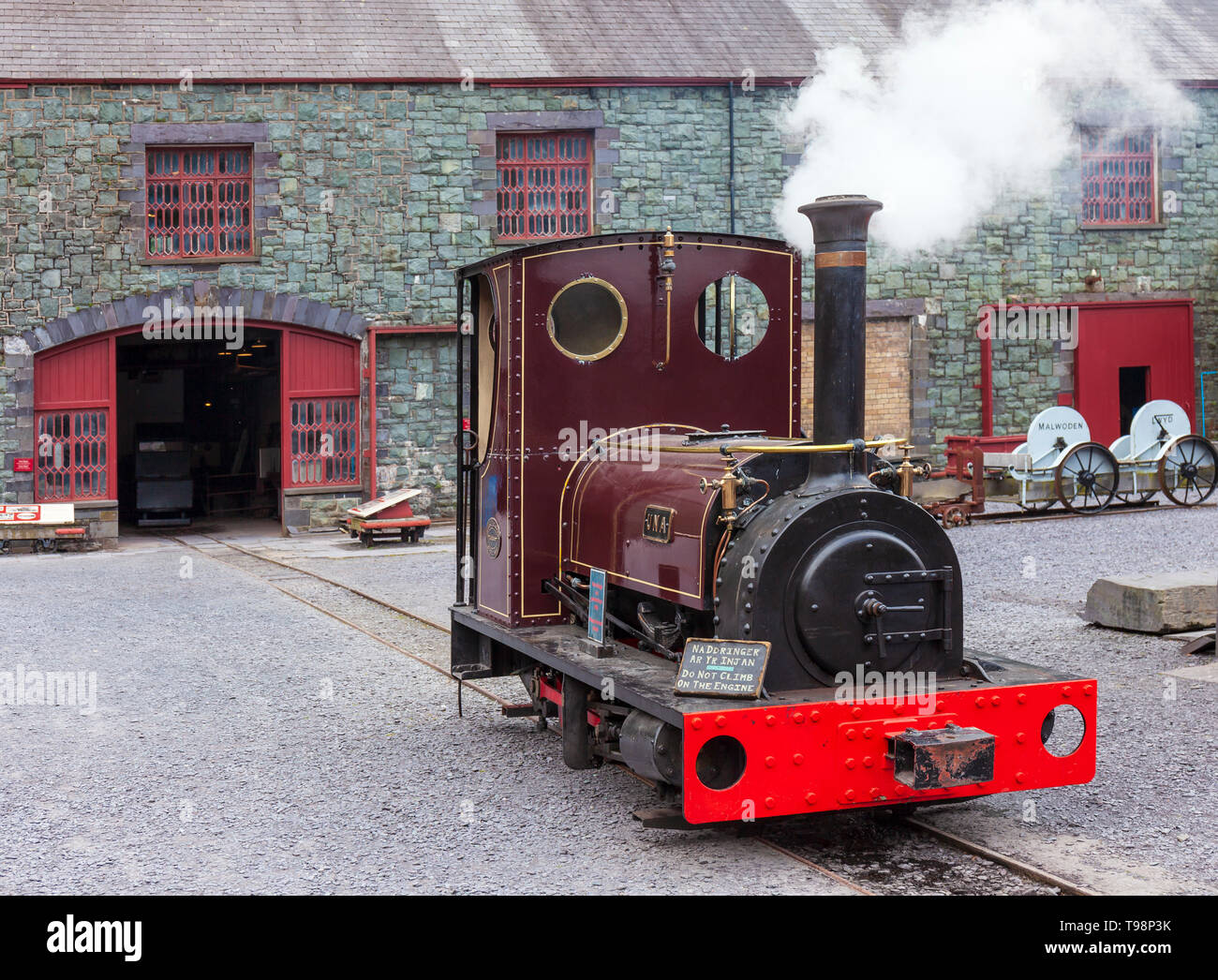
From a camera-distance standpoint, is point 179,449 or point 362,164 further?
point 179,449

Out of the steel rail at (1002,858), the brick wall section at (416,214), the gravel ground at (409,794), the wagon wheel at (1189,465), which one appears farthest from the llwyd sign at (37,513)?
the steel rail at (1002,858)

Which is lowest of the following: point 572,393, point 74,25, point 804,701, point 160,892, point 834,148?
point 160,892

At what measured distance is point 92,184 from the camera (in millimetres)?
16625

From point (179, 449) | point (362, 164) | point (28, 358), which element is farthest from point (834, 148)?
point (179, 449)

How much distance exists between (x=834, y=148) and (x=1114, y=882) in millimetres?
9322

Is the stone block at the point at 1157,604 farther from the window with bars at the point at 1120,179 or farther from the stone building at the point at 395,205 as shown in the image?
the window with bars at the point at 1120,179

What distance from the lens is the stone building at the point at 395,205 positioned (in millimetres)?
16625

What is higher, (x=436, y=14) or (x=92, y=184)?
(x=436, y=14)

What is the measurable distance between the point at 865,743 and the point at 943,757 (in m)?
0.28

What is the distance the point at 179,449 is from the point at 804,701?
665 inches

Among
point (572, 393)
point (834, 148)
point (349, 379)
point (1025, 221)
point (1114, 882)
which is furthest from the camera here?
point (1025, 221)

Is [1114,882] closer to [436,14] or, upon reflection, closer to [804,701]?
[804,701]

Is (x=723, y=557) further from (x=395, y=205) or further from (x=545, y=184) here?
(x=545, y=184)

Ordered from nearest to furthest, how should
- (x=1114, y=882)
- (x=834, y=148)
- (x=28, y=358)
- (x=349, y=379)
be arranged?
1. (x=1114, y=882)
2. (x=834, y=148)
3. (x=28, y=358)
4. (x=349, y=379)
